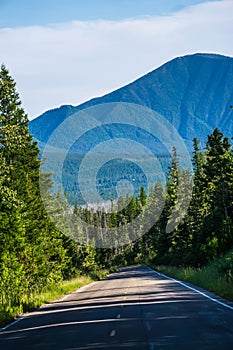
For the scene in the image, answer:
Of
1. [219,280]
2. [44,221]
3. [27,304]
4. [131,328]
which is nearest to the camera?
[131,328]

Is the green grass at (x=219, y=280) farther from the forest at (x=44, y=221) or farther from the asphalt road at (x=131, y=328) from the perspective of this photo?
the asphalt road at (x=131, y=328)

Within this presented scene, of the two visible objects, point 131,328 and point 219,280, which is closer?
point 131,328

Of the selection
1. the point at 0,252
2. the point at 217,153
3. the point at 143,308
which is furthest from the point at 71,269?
the point at 143,308

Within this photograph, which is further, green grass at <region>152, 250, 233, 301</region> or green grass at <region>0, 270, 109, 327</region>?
green grass at <region>152, 250, 233, 301</region>

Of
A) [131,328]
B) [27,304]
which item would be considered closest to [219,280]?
[27,304]

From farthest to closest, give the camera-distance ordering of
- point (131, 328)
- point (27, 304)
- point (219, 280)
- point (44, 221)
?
point (44, 221), point (219, 280), point (27, 304), point (131, 328)

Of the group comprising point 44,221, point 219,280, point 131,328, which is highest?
point 44,221

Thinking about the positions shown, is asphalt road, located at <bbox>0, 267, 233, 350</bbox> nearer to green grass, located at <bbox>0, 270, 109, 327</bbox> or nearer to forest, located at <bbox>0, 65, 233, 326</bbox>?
green grass, located at <bbox>0, 270, 109, 327</bbox>

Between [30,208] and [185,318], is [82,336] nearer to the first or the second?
[185,318]

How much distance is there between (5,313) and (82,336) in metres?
7.60

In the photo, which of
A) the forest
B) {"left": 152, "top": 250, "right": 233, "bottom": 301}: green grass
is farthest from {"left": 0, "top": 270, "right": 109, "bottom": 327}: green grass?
{"left": 152, "top": 250, "right": 233, "bottom": 301}: green grass

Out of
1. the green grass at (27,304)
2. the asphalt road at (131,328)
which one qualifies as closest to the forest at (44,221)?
the green grass at (27,304)

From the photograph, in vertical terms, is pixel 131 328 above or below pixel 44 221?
below

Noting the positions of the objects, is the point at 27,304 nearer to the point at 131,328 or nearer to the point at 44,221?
the point at 131,328
